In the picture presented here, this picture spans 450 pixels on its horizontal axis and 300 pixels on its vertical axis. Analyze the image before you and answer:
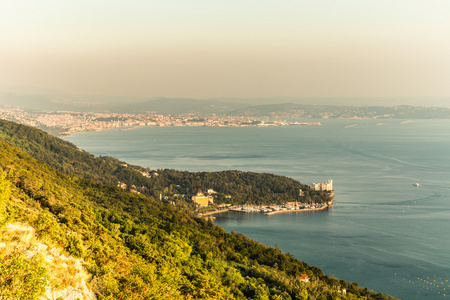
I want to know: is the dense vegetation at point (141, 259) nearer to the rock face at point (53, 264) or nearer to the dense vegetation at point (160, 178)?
the rock face at point (53, 264)

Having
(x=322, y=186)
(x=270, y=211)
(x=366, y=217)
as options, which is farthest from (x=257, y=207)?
(x=366, y=217)

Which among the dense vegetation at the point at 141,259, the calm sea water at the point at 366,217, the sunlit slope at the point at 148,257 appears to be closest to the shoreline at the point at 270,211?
the calm sea water at the point at 366,217

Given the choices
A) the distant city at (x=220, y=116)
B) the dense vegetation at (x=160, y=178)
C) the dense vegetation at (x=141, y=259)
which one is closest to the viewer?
the dense vegetation at (x=141, y=259)

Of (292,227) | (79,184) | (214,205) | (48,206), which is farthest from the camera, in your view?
(214,205)

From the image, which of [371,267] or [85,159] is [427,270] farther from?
[85,159]

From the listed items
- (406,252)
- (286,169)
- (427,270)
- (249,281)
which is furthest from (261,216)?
(249,281)

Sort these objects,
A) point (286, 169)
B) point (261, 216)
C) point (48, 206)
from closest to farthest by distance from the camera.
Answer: point (48, 206)
point (261, 216)
point (286, 169)

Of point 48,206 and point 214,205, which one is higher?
point 48,206
